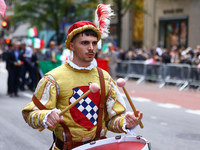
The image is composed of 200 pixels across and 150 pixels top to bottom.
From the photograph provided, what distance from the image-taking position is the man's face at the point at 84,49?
294cm

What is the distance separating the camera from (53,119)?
255 centimetres

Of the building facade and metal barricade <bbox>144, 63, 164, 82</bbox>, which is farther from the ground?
the building facade

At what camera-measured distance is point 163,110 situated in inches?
390

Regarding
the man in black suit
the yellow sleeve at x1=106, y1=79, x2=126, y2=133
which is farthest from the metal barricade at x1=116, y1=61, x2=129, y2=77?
the yellow sleeve at x1=106, y1=79, x2=126, y2=133

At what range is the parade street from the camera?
20.6 ft

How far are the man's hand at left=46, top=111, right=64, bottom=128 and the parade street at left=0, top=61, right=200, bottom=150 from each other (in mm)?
3474

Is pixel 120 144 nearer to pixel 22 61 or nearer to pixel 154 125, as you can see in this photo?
pixel 154 125

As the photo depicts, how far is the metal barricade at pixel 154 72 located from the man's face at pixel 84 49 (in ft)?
45.4

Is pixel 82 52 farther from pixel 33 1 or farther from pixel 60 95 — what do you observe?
pixel 33 1

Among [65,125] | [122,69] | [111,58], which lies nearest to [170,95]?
[111,58]

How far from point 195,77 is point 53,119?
12.8 m

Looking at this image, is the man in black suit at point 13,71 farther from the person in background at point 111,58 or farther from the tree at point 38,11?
the tree at point 38,11

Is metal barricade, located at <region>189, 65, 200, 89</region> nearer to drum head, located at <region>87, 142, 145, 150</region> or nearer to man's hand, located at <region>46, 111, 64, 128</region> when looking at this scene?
drum head, located at <region>87, 142, 145, 150</region>

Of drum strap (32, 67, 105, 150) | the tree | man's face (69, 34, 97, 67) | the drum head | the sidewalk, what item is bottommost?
the sidewalk
